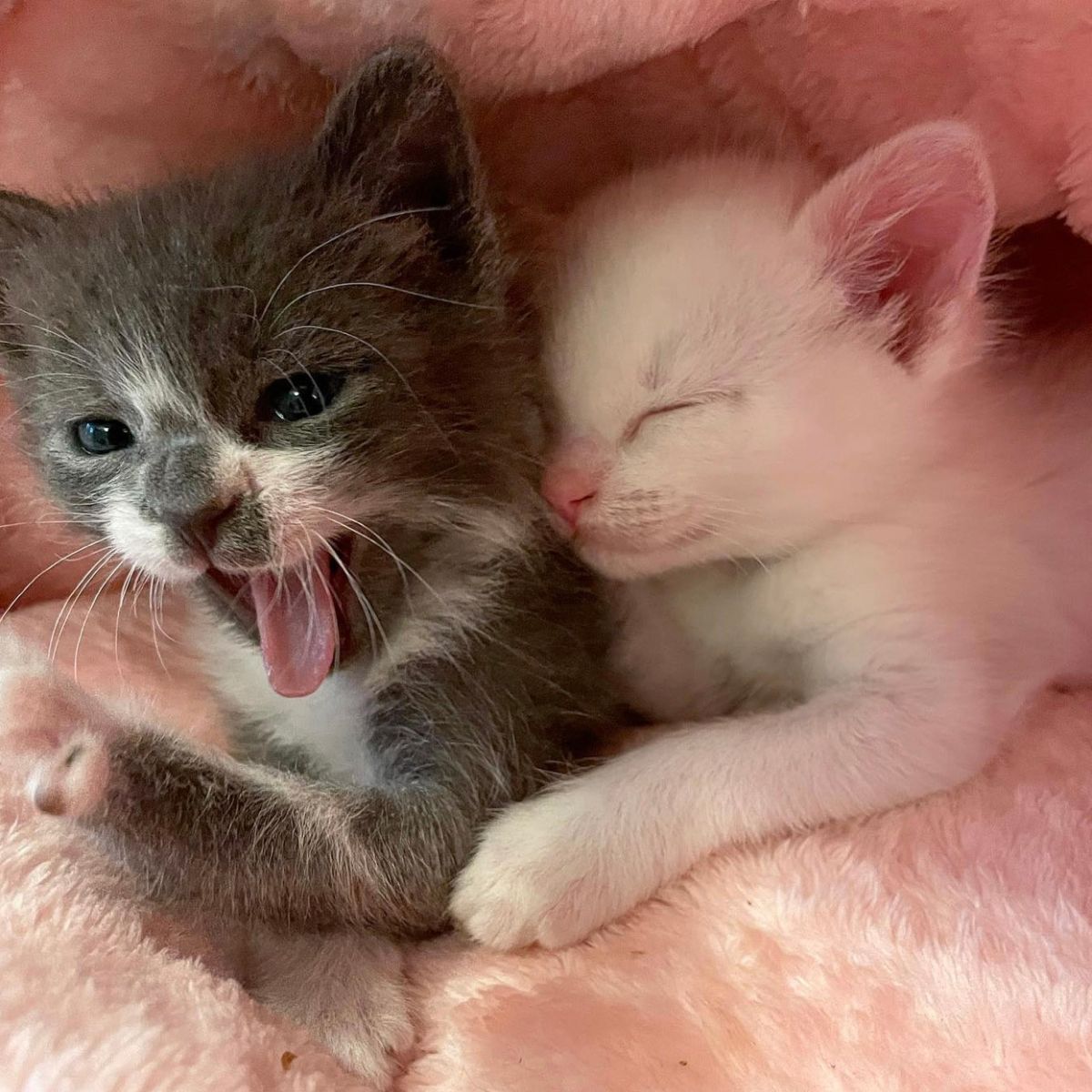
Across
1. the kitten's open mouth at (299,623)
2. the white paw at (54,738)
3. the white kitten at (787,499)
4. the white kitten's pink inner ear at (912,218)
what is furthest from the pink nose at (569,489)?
the white paw at (54,738)

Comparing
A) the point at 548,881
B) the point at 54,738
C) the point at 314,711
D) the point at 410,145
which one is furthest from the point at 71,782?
the point at 410,145

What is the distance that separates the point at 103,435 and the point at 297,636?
0.82 feet

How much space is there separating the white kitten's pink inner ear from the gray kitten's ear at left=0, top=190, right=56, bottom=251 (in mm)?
746

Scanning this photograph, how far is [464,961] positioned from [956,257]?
2.67 ft

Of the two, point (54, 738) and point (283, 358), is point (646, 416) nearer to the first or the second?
point (283, 358)

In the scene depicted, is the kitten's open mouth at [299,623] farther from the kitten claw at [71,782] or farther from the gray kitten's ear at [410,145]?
the gray kitten's ear at [410,145]

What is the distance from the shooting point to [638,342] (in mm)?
1052

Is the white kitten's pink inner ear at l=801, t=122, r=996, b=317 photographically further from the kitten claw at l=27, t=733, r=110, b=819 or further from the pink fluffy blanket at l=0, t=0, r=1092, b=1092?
the kitten claw at l=27, t=733, r=110, b=819

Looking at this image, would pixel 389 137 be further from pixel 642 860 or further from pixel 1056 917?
pixel 1056 917

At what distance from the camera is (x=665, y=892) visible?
0.98 m

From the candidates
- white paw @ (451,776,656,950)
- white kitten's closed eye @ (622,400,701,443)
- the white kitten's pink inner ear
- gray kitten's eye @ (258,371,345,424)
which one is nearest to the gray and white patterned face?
gray kitten's eye @ (258,371,345,424)

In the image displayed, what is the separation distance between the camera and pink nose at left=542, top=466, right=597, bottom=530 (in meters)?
1.04

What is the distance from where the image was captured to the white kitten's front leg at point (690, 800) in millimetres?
938

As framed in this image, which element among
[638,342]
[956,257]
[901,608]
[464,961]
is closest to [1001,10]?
[956,257]
